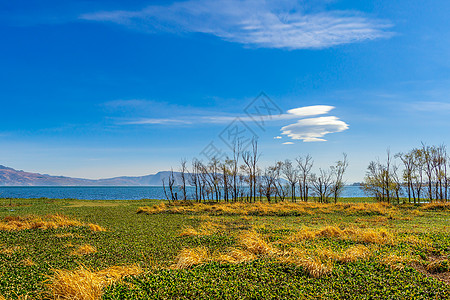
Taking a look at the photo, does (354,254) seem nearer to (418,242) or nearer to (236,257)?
(236,257)

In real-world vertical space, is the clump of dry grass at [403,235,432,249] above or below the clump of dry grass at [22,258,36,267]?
above

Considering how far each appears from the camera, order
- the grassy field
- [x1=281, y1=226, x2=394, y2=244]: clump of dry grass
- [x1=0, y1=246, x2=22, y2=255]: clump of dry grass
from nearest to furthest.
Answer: the grassy field
[x1=0, y1=246, x2=22, y2=255]: clump of dry grass
[x1=281, y1=226, x2=394, y2=244]: clump of dry grass

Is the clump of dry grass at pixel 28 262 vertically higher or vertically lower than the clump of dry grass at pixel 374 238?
lower

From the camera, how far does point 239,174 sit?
52719 mm

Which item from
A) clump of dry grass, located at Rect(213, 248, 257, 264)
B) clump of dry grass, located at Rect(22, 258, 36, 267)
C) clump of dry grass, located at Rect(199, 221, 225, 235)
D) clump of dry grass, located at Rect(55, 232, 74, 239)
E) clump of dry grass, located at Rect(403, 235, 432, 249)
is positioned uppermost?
clump of dry grass, located at Rect(213, 248, 257, 264)

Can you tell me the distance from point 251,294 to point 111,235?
33.3 feet

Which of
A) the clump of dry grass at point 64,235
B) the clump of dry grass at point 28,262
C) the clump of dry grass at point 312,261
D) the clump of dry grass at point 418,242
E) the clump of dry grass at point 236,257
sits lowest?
the clump of dry grass at point 64,235

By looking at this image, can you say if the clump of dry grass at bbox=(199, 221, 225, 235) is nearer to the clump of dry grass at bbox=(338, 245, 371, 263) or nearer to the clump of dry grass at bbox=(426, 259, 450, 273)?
the clump of dry grass at bbox=(338, 245, 371, 263)

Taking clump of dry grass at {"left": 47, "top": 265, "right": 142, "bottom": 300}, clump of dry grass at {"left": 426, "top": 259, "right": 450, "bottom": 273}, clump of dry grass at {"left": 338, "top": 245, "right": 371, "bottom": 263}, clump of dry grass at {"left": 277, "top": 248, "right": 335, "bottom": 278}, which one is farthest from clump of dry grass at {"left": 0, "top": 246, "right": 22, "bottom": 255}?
clump of dry grass at {"left": 426, "top": 259, "right": 450, "bottom": 273}

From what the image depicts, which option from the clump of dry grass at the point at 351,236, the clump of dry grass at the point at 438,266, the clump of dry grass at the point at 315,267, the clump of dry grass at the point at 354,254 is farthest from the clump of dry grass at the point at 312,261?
the clump of dry grass at the point at 438,266

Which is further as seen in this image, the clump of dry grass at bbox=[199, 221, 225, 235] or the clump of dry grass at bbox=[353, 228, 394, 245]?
the clump of dry grass at bbox=[199, 221, 225, 235]

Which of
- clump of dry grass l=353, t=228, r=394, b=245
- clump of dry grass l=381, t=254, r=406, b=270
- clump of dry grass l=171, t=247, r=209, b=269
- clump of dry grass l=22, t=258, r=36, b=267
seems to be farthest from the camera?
clump of dry grass l=353, t=228, r=394, b=245

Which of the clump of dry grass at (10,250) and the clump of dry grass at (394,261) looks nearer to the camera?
the clump of dry grass at (394,261)

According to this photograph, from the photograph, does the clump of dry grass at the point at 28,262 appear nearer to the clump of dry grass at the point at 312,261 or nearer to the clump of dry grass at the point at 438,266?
the clump of dry grass at the point at 312,261
